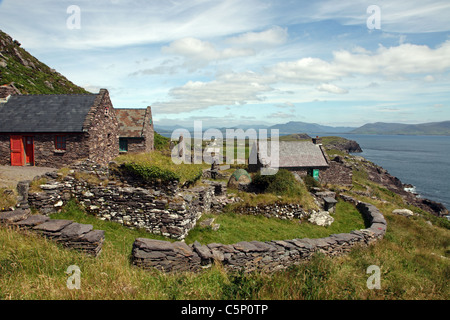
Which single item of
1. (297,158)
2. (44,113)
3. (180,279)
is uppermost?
(44,113)

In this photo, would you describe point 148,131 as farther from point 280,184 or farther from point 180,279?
point 180,279

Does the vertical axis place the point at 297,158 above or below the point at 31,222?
above

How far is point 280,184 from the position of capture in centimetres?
1838

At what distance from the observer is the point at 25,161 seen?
20250 millimetres

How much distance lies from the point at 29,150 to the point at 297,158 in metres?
28.1

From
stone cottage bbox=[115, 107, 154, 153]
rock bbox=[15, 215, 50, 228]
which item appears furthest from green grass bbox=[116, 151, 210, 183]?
stone cottage bbox=[115, 107, 154, 153]

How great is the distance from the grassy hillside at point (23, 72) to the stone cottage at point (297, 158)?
113 feet

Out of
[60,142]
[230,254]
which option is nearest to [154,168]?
[230,254]

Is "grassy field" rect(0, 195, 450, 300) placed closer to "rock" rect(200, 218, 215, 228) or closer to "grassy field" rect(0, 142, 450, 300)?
"grassy field" rect(0, 142, 450, 300)

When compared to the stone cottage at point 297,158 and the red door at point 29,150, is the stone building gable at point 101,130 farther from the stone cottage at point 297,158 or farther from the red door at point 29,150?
the stone cottage at point 297,158

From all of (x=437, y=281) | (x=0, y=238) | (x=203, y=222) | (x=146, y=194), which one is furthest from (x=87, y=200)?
(x=437, y=281)

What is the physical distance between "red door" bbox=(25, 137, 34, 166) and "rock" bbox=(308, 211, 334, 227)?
2200 centimetres

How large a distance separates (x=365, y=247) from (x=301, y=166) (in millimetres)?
20098

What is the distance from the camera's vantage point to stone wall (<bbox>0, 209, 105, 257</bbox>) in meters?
7.74
